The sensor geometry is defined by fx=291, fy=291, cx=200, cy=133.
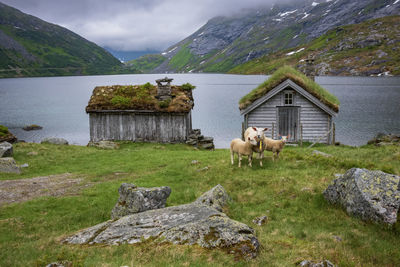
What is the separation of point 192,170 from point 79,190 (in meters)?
6.55

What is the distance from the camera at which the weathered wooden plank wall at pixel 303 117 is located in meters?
28.7

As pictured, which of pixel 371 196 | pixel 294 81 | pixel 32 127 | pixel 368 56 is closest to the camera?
pixel 371 196

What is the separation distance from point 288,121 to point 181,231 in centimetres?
2433

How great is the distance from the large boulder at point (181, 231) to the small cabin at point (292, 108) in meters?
21.4

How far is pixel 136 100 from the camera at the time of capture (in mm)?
35531

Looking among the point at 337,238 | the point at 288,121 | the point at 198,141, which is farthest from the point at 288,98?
the point at 337,238

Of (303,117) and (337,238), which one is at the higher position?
(303,117)

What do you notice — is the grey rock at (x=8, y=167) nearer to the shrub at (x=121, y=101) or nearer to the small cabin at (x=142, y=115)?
the small cabin at (x=142, y=115)

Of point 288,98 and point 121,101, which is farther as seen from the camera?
point 121,101

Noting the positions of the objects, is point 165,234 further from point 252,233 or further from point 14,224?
point 14,224

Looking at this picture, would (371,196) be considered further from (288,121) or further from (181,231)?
(288,121)

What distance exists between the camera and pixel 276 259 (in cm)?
670

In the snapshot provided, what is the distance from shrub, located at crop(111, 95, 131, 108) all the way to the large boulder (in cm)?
2763

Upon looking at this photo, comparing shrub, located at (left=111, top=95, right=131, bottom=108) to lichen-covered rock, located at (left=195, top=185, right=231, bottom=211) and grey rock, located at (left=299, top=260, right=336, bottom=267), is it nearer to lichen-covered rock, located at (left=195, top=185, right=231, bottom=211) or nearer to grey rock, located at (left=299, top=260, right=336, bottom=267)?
lichen-covered rock, located at (left=195, top=185, right=231, bottom=211)
